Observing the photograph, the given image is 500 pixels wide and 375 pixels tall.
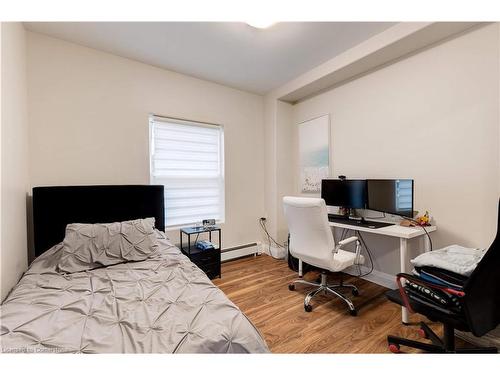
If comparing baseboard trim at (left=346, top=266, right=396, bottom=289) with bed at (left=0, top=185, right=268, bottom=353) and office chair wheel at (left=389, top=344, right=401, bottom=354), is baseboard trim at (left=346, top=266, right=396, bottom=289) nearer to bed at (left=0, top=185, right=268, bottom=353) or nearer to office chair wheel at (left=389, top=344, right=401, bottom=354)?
office chair wheel at (left=389, top=344, right=401, bottom=354)

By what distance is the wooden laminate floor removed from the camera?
1.72m

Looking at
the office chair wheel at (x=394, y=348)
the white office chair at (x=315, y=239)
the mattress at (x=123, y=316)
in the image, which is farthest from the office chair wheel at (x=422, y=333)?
the mattress at (x=123, y=316)

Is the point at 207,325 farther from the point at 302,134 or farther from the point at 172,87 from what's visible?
the point at 302,134

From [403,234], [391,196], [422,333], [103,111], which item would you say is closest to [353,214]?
[391,196]

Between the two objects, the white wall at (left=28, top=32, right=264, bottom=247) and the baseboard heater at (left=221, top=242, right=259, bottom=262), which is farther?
the baseboard heater at (left=221, top=242, right=259, bottom=262)

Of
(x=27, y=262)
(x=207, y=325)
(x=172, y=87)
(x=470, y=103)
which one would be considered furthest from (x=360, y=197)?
(x=27, y=262)

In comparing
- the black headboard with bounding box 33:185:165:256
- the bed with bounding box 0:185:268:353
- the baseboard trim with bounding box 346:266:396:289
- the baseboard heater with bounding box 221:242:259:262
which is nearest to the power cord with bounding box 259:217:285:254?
the baseboard heater with bounding box 221:242:259:262

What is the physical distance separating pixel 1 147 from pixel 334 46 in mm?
3029

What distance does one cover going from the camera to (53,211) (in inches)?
83.9

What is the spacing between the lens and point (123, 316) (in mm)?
1184

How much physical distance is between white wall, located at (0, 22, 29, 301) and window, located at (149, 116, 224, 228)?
3.88ft

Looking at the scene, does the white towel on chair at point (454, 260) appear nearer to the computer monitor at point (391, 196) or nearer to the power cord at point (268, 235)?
the computer monitor at point (391, 196)

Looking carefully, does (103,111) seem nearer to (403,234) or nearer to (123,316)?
(123,316)

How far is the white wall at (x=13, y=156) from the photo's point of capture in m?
1.52
